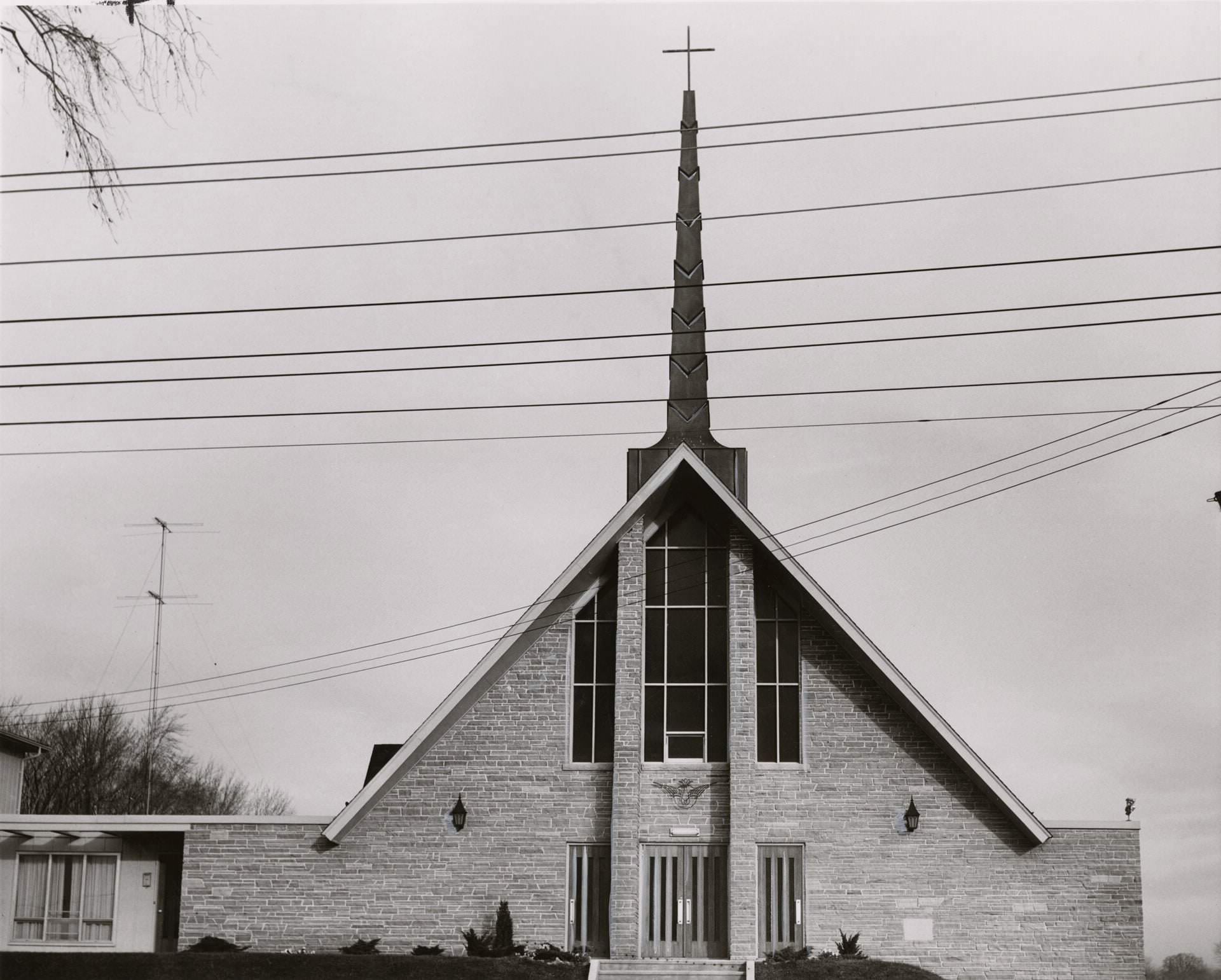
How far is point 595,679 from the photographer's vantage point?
2448 centimetres

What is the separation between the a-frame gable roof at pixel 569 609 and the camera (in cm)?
2309

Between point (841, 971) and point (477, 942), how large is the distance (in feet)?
18.1

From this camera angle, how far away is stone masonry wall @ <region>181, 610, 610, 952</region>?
76.4ft

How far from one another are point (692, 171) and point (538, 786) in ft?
39.4

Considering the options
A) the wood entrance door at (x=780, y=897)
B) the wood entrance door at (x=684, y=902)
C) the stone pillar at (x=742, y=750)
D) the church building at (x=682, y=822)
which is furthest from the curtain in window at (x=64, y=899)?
the wood entrance door at (x=780, y=897)

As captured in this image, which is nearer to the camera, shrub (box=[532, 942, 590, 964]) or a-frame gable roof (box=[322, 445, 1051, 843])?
shrub (box=[532, 942, 590, 964])

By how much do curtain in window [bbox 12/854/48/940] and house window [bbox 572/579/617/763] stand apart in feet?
29.2

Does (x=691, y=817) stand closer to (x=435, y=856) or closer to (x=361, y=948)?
(x=435, y=856)

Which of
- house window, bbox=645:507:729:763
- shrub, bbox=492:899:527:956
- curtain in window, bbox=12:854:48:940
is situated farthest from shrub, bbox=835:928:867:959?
curtain in window, bbox=12:854:48:940

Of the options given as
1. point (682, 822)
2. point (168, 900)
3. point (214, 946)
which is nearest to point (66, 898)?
point (168, 900)

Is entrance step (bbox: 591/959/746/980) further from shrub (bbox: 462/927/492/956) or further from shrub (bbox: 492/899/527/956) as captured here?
shrub (bbox: 462/927/492/956)

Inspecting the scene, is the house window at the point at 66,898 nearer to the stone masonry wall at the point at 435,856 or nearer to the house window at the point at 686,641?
the stone masonry wall at the point at 435,856

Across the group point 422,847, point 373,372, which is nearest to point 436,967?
point 422,847

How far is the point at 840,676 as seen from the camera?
24.2 m
